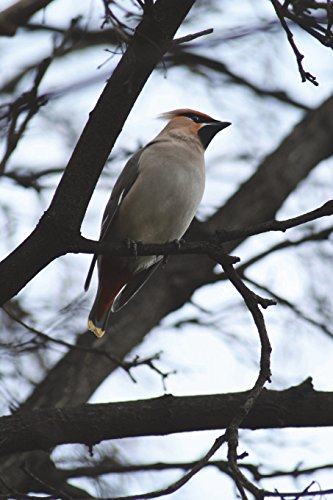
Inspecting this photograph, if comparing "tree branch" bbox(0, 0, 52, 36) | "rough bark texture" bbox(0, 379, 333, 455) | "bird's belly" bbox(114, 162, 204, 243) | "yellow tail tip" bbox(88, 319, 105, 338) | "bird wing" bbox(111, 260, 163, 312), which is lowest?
"rough bark texture" bbox(0, 379, 333, 455)

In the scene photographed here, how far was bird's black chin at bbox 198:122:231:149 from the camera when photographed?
545 cm

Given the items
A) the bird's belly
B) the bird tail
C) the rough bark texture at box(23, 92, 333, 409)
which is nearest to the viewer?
the bird's belly

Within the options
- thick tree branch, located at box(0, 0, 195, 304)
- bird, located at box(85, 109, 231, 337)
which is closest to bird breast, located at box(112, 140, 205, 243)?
bird, located at box(85, 109, 231, 337)

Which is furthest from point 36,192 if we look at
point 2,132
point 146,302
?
point 2,132

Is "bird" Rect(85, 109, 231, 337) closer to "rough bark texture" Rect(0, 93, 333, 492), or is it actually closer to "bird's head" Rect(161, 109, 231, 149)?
"bird's head" Rect(161, 109, 231, 149)

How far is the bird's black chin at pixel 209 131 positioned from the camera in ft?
17.9

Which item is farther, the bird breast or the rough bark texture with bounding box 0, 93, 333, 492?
the rough bark texture with bounding box 0, 93, 333, 492

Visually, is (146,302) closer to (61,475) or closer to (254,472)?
(61,475)

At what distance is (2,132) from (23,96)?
25cm

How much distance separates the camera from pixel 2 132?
4.21m

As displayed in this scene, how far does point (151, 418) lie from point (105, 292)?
127 cm

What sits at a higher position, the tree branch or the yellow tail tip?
the tree branch

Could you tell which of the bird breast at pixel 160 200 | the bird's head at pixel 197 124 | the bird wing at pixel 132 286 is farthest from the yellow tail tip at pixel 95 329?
the bird's head at pixel 197 124

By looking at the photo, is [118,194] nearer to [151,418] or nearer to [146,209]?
[146,209]
